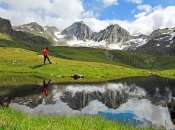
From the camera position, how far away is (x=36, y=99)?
1209 inches

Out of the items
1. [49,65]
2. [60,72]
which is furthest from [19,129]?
[49,65]

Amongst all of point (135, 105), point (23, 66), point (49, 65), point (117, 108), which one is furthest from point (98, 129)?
point (23, 66)

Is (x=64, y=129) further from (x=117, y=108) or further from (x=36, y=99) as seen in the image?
(x=36, y=99)

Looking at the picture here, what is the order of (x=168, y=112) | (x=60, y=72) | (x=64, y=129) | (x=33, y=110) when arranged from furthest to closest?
(x=60, y=72)
(x=168, y=112)
(x=33, y=110)
(x=64, y=129)

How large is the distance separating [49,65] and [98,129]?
225 ft

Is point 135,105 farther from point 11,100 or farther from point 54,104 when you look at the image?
point 11,100

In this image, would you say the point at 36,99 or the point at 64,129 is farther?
the point at 36,99

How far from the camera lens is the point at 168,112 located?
1061 inches

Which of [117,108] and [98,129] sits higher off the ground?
[98,129]

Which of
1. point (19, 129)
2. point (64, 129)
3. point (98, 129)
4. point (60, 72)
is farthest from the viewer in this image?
point (60, 72)

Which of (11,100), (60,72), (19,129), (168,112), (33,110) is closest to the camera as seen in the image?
(19,129)

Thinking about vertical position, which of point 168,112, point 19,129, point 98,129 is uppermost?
point 19,129

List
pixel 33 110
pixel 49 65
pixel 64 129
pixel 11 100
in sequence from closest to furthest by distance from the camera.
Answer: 1. pixel 64 129
2. pixel 33 110
3. pixel 11 100
4. pixel 49 65

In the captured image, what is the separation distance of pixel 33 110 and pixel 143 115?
38.8ft
